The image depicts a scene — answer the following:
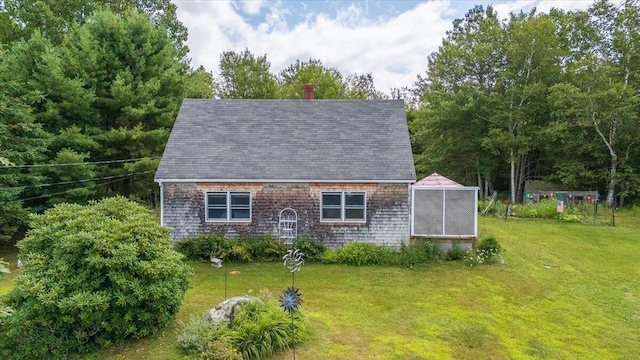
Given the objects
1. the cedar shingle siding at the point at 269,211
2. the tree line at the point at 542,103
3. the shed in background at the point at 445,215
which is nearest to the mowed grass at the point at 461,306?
the shed in background at the point at 445,215

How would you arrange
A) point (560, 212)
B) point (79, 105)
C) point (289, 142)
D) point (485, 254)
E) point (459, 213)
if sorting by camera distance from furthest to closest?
point (560, 212), point (79, 105), point (289, 142), point (459, 213), point (485, 254)

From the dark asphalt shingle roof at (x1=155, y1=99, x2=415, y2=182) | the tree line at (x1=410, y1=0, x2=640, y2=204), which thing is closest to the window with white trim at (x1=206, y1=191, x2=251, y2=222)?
the dark asphalt shingle roof at (x1=155, y1=99, x2=415, y2=182)

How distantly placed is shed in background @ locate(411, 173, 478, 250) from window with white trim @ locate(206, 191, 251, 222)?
5522 millimetres

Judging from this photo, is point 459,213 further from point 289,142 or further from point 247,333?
point 247,333

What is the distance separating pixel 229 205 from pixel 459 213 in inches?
298

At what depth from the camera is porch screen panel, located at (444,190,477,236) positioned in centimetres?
1156

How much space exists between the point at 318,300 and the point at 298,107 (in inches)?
331

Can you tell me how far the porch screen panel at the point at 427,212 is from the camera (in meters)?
11.7

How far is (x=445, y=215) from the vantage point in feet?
38.5

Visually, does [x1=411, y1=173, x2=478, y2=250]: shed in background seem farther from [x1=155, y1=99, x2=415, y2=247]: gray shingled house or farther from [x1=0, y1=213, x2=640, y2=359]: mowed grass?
[x1=0, y1=213, x2=640, y2=359]: mowed grass

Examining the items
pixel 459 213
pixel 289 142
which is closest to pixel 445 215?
pixel 459 213

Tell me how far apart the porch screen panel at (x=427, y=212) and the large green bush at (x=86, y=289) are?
7.90 metres

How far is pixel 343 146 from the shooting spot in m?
12.9

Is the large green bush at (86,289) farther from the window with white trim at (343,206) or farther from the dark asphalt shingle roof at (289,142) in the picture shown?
the window with white trim at (343,206)
